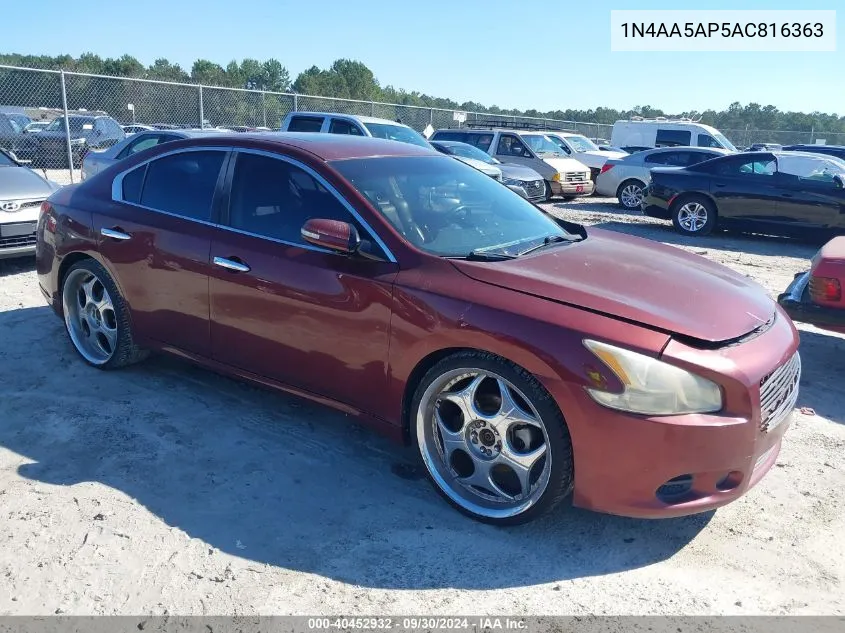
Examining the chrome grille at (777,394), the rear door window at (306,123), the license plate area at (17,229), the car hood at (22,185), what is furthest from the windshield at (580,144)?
the chrome grille at (777,394)

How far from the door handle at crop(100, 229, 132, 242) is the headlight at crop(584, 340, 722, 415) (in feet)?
10.5

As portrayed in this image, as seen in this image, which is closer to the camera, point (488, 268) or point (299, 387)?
point (488, 268)

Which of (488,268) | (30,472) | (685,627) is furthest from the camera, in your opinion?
(30,472)

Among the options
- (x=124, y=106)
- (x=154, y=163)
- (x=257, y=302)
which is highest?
(x=124, y=106)

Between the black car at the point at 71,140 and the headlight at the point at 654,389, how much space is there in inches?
695

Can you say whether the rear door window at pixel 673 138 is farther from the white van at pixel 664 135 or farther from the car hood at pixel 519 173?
the car hood at pixel 519 173

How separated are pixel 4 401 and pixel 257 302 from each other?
1.89 meters

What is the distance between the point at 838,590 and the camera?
2.81 metres

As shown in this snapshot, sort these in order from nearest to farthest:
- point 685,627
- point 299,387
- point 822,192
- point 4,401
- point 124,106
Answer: point 685,627 < point 299,387 < point 4,401 < point 822,192 < point 124,106

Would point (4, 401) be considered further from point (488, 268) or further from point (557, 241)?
point (557, 241)

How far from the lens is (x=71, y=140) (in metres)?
17.7

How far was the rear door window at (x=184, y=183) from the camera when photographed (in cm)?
422

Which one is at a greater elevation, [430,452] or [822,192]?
[822,192]

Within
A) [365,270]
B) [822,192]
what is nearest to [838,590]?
[365,270]
